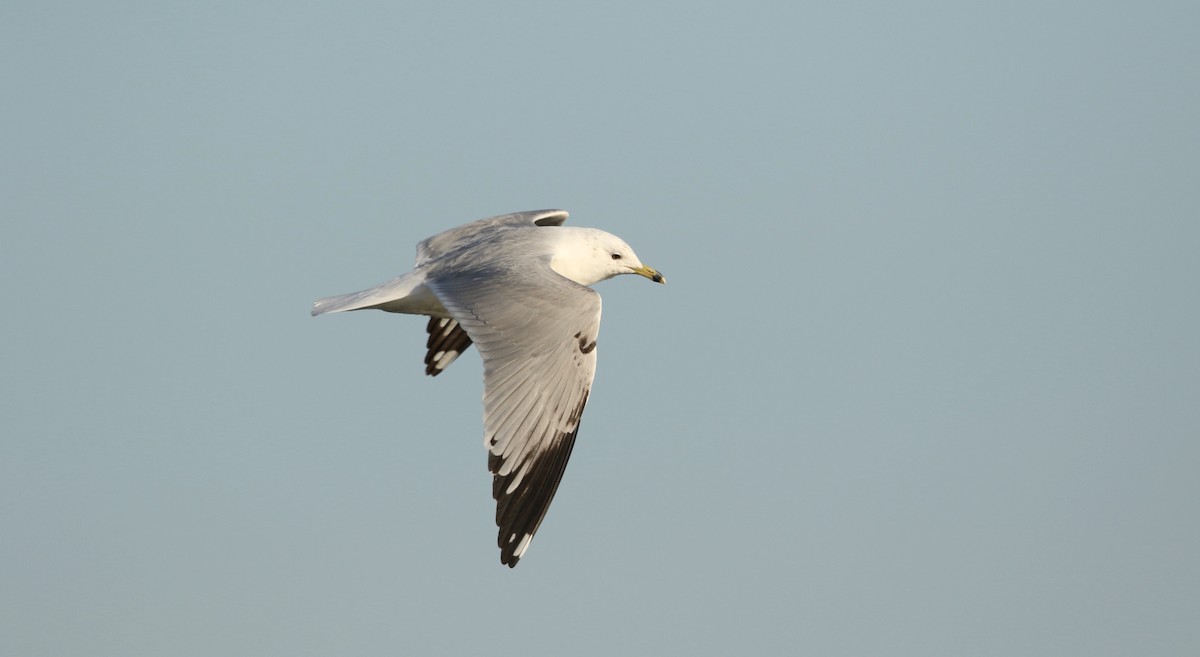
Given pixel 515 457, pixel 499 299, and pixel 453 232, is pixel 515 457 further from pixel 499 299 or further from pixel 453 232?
pixel 453 232

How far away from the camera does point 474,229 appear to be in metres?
12.4

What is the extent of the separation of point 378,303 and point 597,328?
1.91 meters

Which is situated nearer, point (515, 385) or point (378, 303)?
point (515, 385)

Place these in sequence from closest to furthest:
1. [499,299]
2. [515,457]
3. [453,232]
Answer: [515,457] → [499,299] → [453,232]

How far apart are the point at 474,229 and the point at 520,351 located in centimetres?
355

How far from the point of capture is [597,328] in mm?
9211

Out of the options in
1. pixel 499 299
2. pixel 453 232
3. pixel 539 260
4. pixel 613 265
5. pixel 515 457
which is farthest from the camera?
pixel 453 232

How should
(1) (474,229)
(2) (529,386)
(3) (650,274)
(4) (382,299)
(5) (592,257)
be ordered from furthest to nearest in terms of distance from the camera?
1. (1) (474,229)
2. (3) (650,274)
3. (5) (592,257)
4. (4) (382,299)
5. (2) (529,386)

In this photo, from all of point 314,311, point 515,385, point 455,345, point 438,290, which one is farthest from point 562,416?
point 455,345

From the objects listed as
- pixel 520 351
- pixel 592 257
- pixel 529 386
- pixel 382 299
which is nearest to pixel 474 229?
pixel 592 257

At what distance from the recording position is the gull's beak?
11695mm

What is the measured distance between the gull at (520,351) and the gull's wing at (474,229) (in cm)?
106

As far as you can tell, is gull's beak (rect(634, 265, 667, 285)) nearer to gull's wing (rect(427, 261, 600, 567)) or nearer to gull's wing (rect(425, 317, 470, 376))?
gull's wing (rect(425, 317, 470, 376))

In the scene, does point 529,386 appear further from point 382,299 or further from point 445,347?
point 445,347
